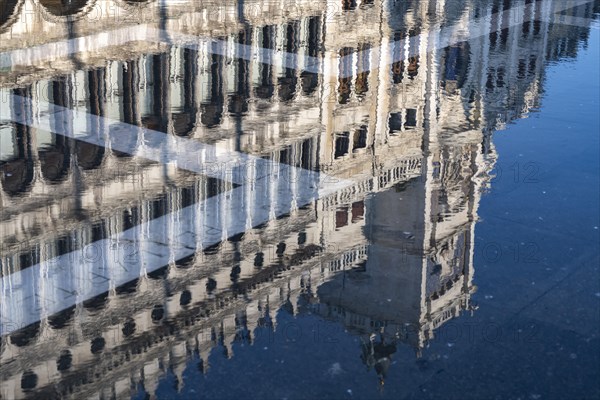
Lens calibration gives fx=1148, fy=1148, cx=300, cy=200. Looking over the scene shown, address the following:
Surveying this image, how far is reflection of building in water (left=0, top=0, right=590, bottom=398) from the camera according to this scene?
40.0 feet

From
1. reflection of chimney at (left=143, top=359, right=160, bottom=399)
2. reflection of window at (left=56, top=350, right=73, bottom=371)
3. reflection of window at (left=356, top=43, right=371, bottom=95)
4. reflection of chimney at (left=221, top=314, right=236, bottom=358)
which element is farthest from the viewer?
reflection of window at (left=356, top=43, right=371, bottom=95)

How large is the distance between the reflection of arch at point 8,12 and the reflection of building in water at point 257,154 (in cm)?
9

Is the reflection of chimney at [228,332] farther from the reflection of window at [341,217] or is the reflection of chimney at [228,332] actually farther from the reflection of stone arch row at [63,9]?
the reflection of stone arch row at [63,9]

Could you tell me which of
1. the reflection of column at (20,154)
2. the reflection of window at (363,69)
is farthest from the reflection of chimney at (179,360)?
the reflection of window at (363,69)

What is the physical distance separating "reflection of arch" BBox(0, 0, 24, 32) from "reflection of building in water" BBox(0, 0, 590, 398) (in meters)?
0.09

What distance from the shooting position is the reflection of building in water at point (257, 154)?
40.0 ft

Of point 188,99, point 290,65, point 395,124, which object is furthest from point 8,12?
point 395,124

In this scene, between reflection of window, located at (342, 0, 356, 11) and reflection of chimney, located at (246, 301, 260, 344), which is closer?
reflection of chimney, located at (246, 301, 260, 344)

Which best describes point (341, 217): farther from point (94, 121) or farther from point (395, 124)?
point (94, 121)

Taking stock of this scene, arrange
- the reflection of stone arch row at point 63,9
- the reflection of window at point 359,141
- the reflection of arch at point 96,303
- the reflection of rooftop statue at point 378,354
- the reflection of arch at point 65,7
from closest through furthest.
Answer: the reflection of rooftop statue at point 378,354
the reflection of arch at point 96,303
the reflection of window at point 359,141
the reflection of stone arch row at point 63,9
the reflection of arch at point 65,7

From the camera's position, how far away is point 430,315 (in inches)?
494

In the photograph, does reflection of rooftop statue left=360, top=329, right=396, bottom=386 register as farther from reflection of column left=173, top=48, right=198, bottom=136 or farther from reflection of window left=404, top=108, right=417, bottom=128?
reflection of column left=173, top=48, right=198, bottom=136

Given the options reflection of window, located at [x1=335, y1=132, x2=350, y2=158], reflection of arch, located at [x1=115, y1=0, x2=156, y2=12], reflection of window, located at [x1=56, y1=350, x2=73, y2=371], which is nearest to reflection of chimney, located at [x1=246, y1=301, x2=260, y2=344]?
reflection of window, located at [x1=56, y1=350, x2=73, y2=371]

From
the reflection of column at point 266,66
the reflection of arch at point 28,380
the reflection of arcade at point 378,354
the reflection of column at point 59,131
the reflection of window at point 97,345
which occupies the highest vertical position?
the reflection of arcade at point 378,354
